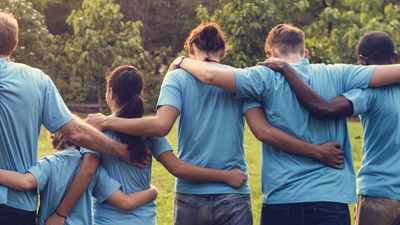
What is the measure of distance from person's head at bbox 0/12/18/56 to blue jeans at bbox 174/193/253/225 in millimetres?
1476

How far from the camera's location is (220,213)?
2494mm

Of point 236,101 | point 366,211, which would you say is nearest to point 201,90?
point 236,101

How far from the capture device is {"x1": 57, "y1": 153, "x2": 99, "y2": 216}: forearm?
2479 millimetres

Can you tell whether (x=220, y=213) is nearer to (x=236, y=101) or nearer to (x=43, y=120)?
(x=236, y=101)

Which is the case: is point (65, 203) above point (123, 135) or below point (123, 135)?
below

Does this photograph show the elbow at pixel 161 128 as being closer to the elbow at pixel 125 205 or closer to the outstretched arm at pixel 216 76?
the outstretched arm at pixel 216 76

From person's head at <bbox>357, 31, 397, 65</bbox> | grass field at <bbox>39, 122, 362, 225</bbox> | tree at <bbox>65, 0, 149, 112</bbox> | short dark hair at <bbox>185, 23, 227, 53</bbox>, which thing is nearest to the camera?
short dark hair at <bbox>185, 23, 227, 53</bbox>

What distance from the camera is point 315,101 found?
2.45m

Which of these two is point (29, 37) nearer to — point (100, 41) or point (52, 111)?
point (100, 41)

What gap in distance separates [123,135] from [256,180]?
18.3ft

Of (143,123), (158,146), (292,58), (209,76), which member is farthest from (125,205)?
(292,58)

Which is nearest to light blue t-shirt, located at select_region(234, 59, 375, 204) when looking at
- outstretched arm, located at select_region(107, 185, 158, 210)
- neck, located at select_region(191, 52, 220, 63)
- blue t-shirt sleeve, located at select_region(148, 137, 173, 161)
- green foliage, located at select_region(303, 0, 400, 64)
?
neck, located at select_region(191, 52, 220, 63)

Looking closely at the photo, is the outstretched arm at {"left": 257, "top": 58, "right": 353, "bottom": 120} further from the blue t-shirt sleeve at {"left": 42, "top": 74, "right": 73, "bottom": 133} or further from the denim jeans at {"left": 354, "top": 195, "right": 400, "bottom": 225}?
the blue t-shirt sleeve at {"left": 42, "top": 74, "right": 73, "bottom": 133}

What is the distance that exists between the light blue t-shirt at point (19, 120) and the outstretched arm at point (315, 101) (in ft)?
5.15
